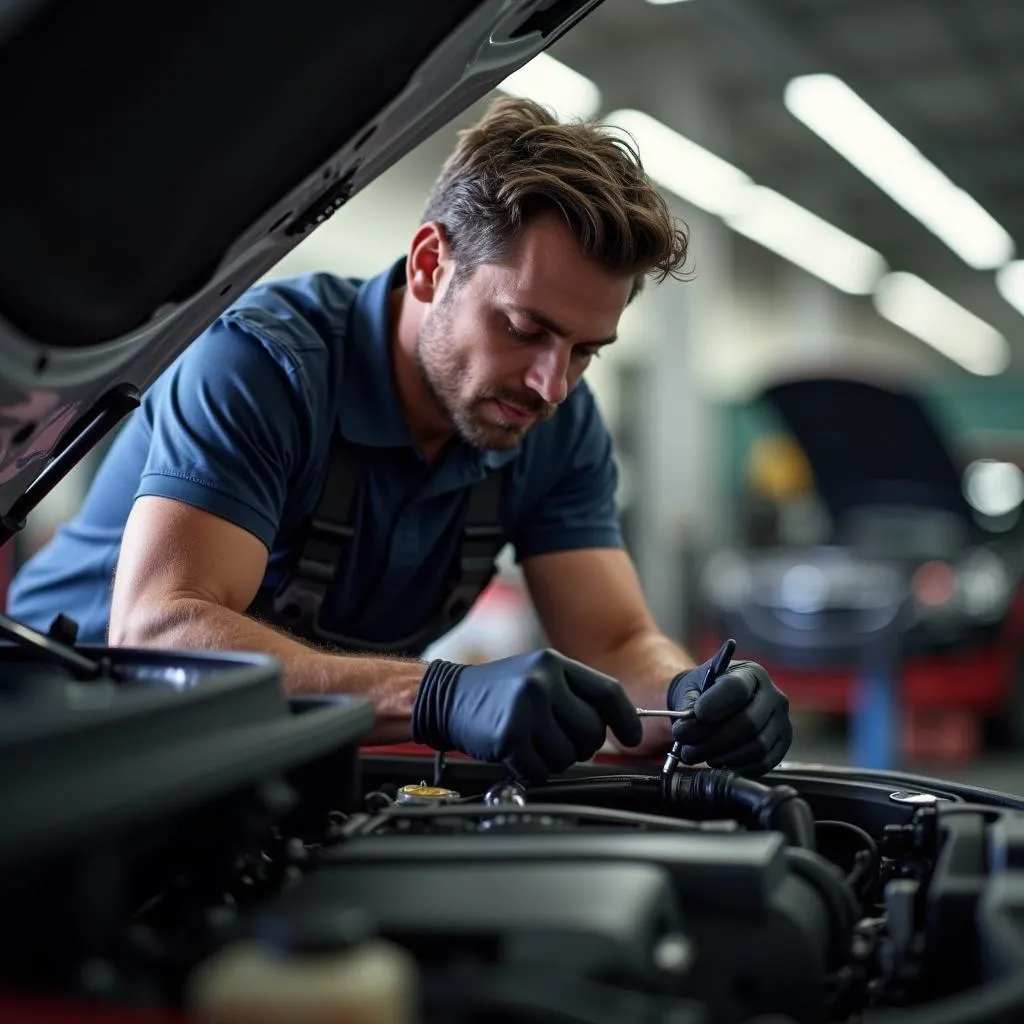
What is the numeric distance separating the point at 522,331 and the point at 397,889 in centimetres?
89

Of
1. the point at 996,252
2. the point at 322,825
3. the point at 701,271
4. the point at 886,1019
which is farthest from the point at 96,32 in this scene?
the point at 996,252

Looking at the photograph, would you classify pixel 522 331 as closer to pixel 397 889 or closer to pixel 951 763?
pixel 397 889

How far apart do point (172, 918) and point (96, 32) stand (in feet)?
2.12

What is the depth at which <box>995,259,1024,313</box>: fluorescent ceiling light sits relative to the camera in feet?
35.1

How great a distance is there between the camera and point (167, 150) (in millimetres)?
1056

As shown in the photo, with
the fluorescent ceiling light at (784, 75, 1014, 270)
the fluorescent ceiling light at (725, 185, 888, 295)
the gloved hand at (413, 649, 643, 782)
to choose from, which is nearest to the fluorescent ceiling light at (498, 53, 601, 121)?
the fluorescent ceiling light at (784, 75, 1014, 270)

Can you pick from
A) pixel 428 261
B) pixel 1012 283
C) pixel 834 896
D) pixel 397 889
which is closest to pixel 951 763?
pixel 428 261

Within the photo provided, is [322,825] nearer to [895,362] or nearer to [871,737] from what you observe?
[871,737]

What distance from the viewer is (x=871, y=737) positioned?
184 inches

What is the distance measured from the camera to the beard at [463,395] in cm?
154

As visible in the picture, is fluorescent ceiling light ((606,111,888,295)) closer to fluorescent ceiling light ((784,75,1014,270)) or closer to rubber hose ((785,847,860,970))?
fluorescent ceiling light ((784,75,1014,270))

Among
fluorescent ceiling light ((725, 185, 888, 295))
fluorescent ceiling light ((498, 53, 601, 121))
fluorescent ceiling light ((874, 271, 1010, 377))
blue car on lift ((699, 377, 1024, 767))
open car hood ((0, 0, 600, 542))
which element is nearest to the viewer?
open car hood ((0, 0, 600, 542))

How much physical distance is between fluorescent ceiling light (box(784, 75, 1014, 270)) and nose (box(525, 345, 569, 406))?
559 cm

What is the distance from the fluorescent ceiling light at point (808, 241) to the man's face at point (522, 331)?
24.5 ft
